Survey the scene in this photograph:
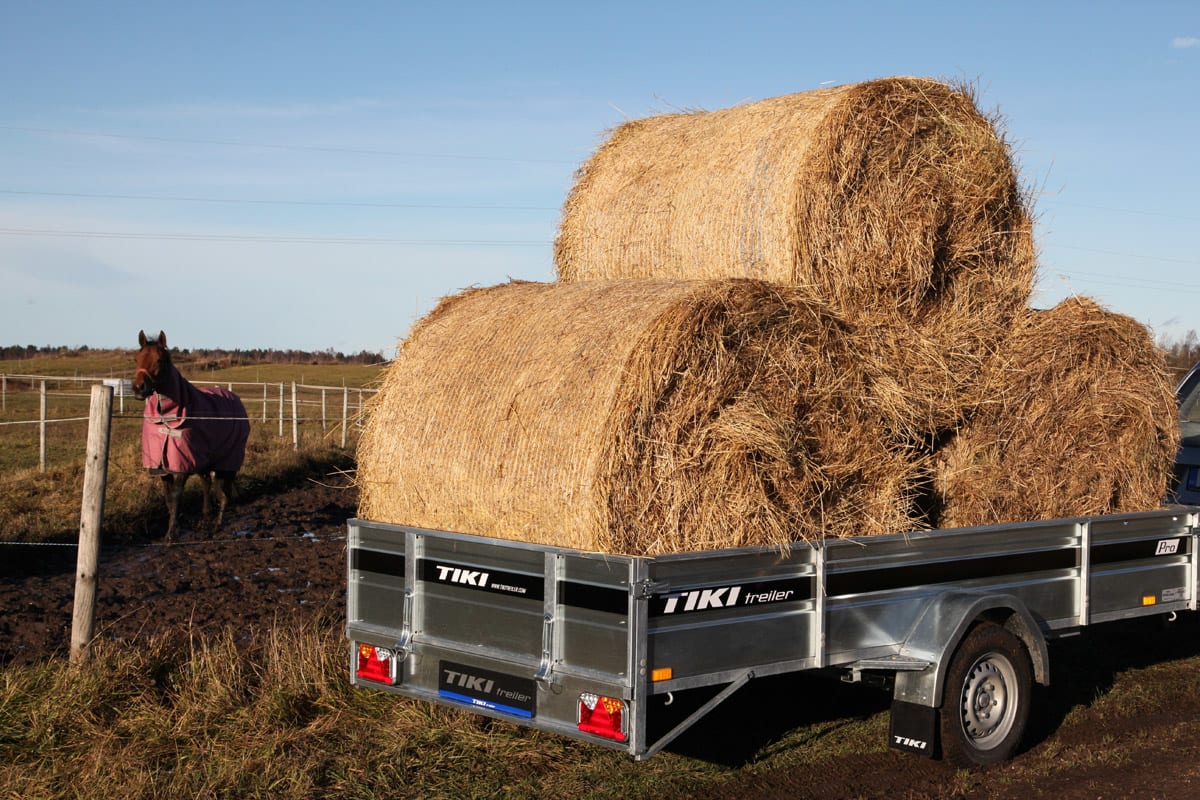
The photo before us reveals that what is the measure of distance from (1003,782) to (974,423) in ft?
6.28

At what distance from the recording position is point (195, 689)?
5.62 m

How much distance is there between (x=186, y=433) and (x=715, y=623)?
9321 mm

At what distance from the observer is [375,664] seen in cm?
537

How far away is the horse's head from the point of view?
11867 millimetres

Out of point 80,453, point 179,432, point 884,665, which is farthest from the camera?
point 80,453

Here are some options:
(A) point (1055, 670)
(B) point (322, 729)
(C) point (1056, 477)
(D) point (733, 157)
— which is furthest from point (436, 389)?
(A) point (1055, 670)

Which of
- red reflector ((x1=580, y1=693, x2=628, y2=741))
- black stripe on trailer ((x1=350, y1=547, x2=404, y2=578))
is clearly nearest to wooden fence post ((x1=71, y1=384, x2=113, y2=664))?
black stripe on trailer ((x1=350, y1=547, x2=404, y2=578))

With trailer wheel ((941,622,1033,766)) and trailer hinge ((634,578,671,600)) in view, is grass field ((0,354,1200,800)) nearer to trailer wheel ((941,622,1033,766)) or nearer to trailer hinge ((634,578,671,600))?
trailer wheel ((941,622,1033,766))

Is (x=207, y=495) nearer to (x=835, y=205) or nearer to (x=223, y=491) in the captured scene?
(x=223, y=491)

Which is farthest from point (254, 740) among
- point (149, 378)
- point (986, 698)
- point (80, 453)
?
point (80, 453)

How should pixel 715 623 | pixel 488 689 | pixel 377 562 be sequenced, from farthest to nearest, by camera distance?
pixel 377 562
pixel 488 689
pixel 715 623

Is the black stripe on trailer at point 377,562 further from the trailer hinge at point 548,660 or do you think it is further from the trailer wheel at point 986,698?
the trailer wheel at point 986,698

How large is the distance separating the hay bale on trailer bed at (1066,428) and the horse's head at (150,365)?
27.7 ft

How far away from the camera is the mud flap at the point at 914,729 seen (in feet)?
16.9
